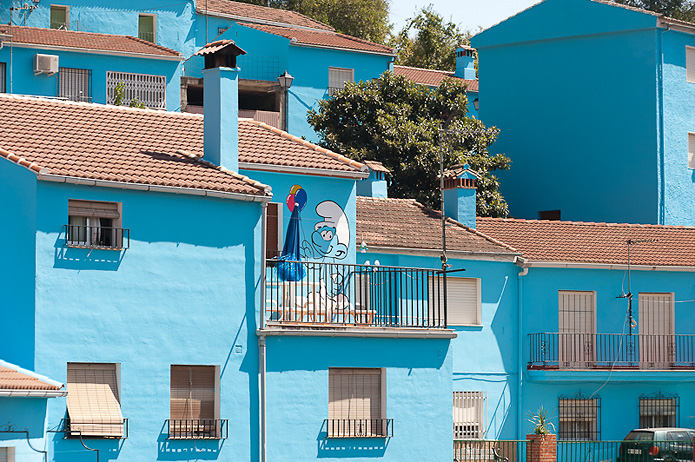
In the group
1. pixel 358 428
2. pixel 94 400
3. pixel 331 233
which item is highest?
pixel 331 233

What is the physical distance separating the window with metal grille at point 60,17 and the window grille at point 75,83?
5726 millimetres

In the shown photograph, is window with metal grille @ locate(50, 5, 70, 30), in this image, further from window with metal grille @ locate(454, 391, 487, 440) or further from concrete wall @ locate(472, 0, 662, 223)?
window with metal grille @ locate(454, 391, 487, 440)

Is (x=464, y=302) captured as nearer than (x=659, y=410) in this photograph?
Yes

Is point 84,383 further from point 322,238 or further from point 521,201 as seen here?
point 521,201

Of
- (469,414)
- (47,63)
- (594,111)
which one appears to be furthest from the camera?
(594,111)

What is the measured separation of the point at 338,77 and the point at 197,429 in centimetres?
3082

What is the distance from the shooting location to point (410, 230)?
3284cm

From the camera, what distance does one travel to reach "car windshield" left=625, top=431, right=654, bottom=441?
32844 millimetres

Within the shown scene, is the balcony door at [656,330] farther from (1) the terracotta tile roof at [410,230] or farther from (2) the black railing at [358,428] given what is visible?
(2) the black railing at [358,428]

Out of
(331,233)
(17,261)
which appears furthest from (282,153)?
(17,261)

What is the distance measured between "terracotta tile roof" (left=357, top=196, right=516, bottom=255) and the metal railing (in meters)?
4.87

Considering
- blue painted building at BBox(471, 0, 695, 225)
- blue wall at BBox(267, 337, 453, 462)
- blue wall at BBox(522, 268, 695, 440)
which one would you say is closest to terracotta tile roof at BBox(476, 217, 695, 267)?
blue wall at BBox(522, 268, 695, 440)

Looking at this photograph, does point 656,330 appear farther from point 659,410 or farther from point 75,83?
point 75,83

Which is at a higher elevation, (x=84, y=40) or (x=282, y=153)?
(x=84, y=40)
